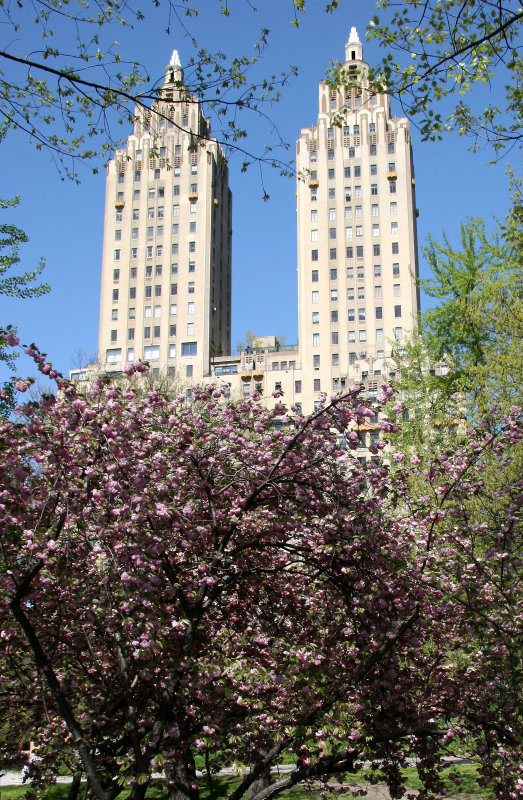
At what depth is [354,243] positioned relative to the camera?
71938 millimetres

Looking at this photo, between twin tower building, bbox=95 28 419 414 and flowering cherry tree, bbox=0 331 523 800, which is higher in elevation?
twin tower building, bbox=95 28 419 414

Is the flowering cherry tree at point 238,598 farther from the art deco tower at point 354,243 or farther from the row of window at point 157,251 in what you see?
the row of window at point 157,251

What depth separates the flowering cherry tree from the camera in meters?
7.05

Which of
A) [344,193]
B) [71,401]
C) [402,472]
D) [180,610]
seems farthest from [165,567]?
[344,193]

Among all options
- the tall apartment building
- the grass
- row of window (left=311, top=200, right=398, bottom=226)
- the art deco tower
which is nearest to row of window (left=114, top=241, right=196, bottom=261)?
the tall apartment building

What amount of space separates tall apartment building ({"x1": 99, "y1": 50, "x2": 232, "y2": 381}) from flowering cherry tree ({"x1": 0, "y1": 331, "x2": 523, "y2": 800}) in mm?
61433

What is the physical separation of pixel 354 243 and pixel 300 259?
5382 mm

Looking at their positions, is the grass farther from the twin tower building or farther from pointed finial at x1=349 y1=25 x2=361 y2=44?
pointed finial at x1=349 y1=25 x2=361 y2=44

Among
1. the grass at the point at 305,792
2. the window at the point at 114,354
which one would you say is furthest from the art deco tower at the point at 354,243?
the grass at the point at 305,792

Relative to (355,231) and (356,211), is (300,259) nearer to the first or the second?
(355,231)

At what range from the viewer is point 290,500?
332 inches

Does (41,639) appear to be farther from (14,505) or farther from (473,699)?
(473,699)

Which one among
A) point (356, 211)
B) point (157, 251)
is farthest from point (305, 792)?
point (157, 251)

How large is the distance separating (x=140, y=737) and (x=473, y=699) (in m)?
3.87
